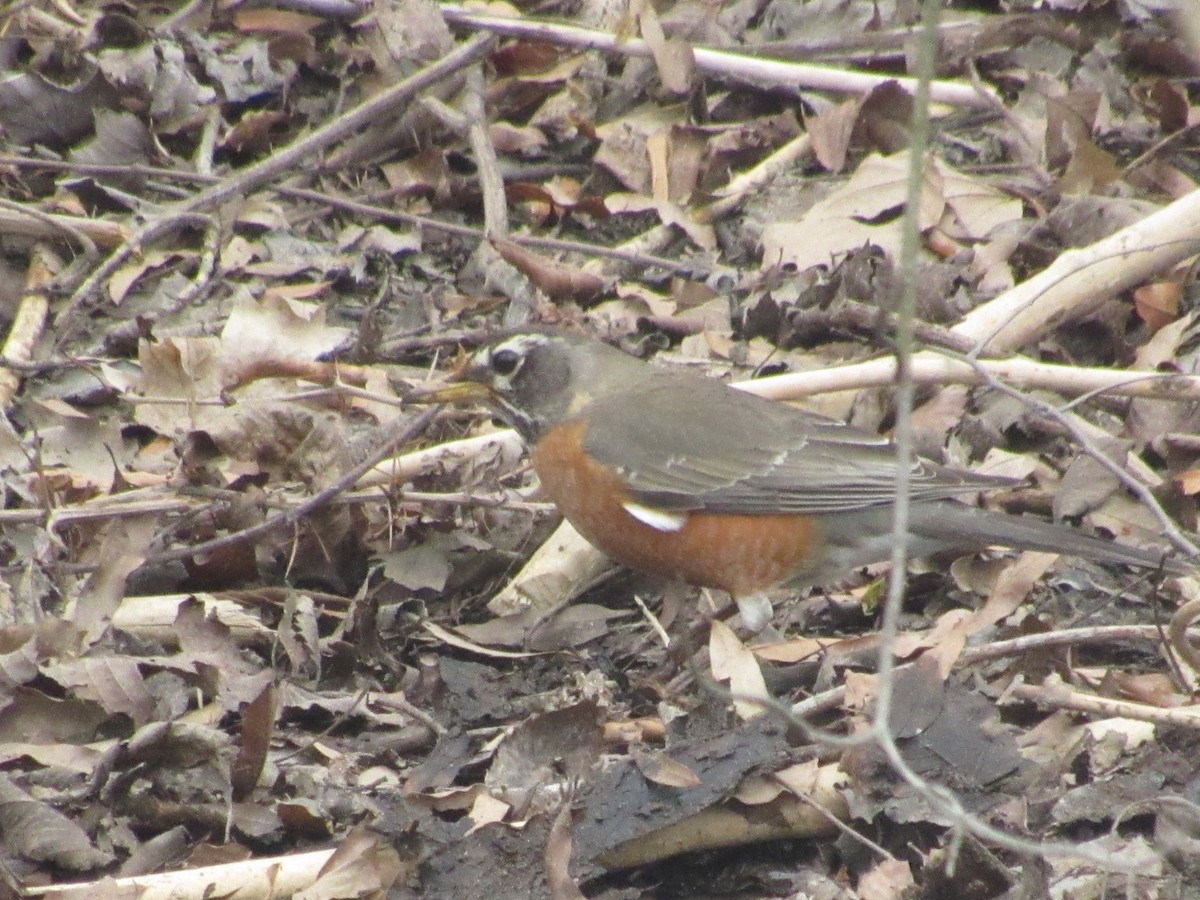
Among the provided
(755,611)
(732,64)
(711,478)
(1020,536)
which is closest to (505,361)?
(711,478)

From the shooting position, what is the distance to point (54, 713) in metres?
4.25

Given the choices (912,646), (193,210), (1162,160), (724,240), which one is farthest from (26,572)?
(1162,160)

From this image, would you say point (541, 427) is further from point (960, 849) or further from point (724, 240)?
point (960, 849)

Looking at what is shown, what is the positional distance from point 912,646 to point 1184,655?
0.77m

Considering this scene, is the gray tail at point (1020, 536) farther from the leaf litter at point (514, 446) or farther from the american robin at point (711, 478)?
the leaf litter at point (514, 446)

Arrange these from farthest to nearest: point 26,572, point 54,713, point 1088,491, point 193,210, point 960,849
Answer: point 193,210
point 1088,491
point 26,572
point 54,713
point 960,849

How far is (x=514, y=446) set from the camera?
5609 millimetres

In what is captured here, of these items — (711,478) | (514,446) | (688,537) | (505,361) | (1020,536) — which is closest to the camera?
(1020,536)

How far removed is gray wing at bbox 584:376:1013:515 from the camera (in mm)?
5062

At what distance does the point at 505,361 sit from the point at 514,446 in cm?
46

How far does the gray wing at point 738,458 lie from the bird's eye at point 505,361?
1.05 ft

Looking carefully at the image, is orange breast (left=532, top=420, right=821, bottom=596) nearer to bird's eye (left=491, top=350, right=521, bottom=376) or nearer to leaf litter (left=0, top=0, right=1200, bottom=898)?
leaf litter (left=0, top=0, right=1200, bottom=898)

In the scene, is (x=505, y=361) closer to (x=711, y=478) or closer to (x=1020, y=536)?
(x=711, y=478)

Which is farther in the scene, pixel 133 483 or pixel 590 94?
pixel 590 94
